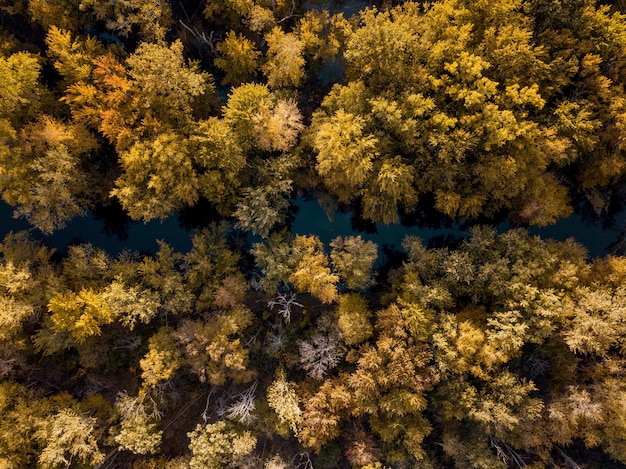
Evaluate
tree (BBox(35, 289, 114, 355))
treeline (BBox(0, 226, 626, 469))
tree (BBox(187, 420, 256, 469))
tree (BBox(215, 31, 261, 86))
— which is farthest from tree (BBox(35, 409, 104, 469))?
tree (BBox(215, 31, 261, 86))

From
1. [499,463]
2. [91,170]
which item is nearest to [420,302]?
[499,463]

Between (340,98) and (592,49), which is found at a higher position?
(592,49)

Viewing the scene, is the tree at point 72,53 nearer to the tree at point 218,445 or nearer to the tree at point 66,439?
the tree at point 66,439

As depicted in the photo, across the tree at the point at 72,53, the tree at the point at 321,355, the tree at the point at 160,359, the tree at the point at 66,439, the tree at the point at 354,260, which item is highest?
the tree at the point at 72,53

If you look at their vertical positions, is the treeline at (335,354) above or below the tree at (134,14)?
below

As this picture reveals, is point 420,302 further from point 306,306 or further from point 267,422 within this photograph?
point 267,422

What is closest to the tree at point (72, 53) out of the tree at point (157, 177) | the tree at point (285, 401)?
the tree at point (157, 177)
